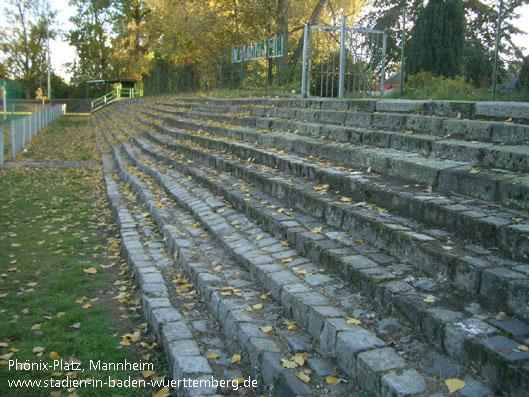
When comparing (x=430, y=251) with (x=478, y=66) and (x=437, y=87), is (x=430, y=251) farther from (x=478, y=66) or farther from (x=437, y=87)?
(x=437, y=87)

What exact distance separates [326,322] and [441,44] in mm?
8706

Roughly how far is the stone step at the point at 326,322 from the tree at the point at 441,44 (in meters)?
6.40

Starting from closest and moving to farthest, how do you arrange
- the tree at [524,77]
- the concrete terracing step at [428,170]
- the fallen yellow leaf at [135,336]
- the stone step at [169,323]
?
the stone step at [169,323] → the concrete terracing step at [428,170] → the fallen yellow leaf at [135,336] → the tree at [524,77]

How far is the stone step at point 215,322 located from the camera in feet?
9.79

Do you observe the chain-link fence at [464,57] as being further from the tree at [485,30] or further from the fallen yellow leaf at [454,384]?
the fallen yellow leaf at [454,384]

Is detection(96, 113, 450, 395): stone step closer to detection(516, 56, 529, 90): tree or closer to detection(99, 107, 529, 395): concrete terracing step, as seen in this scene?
detection(99, 107, 529, 395): concrete terracing step

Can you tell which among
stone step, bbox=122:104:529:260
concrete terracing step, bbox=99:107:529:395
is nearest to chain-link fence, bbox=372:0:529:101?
stone step, bbox=122:104:529:260

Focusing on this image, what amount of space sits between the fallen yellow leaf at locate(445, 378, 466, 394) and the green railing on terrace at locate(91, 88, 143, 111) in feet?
142

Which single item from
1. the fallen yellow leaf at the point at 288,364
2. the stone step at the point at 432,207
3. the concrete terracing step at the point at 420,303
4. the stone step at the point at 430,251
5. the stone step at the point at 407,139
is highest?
the stone step at the point at 407,139

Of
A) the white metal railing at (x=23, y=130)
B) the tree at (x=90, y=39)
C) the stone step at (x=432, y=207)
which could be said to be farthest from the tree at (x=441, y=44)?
the tree at (x=90, y=39)

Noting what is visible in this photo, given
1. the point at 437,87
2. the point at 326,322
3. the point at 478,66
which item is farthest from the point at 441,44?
the point at 326,322

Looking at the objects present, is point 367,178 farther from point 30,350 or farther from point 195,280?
point 30,350

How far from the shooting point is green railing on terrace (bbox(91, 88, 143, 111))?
141ft

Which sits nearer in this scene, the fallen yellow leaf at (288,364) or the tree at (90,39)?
the fallen yellow leaf at (288,364)
